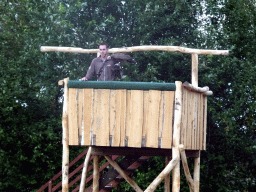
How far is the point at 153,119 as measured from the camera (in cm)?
780

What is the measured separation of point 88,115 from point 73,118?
303 mm

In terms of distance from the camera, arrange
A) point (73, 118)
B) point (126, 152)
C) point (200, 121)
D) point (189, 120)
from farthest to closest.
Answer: point (200, 121) → point (126, 152) → point (189, 120) → point (73, 118)

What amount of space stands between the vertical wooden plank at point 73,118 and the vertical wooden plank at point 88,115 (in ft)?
0.60

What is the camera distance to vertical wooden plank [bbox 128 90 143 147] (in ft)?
25.5

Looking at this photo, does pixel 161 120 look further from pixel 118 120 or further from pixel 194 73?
pixel 194 73

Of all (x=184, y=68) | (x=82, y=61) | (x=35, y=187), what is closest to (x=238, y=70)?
(x=184, y=68)

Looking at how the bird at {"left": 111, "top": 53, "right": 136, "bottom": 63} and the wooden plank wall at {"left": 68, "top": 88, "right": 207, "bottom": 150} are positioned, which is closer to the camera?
the wooden plank wall at {"left": 68, "top": 88, "right": 207, "bottom": 150}

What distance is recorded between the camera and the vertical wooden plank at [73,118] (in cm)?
796

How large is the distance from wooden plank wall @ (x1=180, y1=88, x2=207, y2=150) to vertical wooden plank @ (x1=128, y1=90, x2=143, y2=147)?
85 centimetres

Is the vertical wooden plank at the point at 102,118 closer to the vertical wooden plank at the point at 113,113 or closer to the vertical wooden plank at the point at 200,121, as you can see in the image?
the vertical wooden plank at the point at 113,113

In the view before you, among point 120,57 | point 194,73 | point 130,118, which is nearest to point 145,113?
point 130,118

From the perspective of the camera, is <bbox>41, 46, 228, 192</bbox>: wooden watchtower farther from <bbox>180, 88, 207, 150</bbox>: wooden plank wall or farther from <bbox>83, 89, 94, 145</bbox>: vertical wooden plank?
<bbox>180, 88, 207, 150</bbox>: wooden plank wall

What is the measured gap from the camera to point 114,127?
25.7ft

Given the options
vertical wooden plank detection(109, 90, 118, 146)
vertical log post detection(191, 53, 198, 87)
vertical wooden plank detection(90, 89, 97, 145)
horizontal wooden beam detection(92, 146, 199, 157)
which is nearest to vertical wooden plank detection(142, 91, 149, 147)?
vertical wooden plank detection(109, 90, 118, 146)
